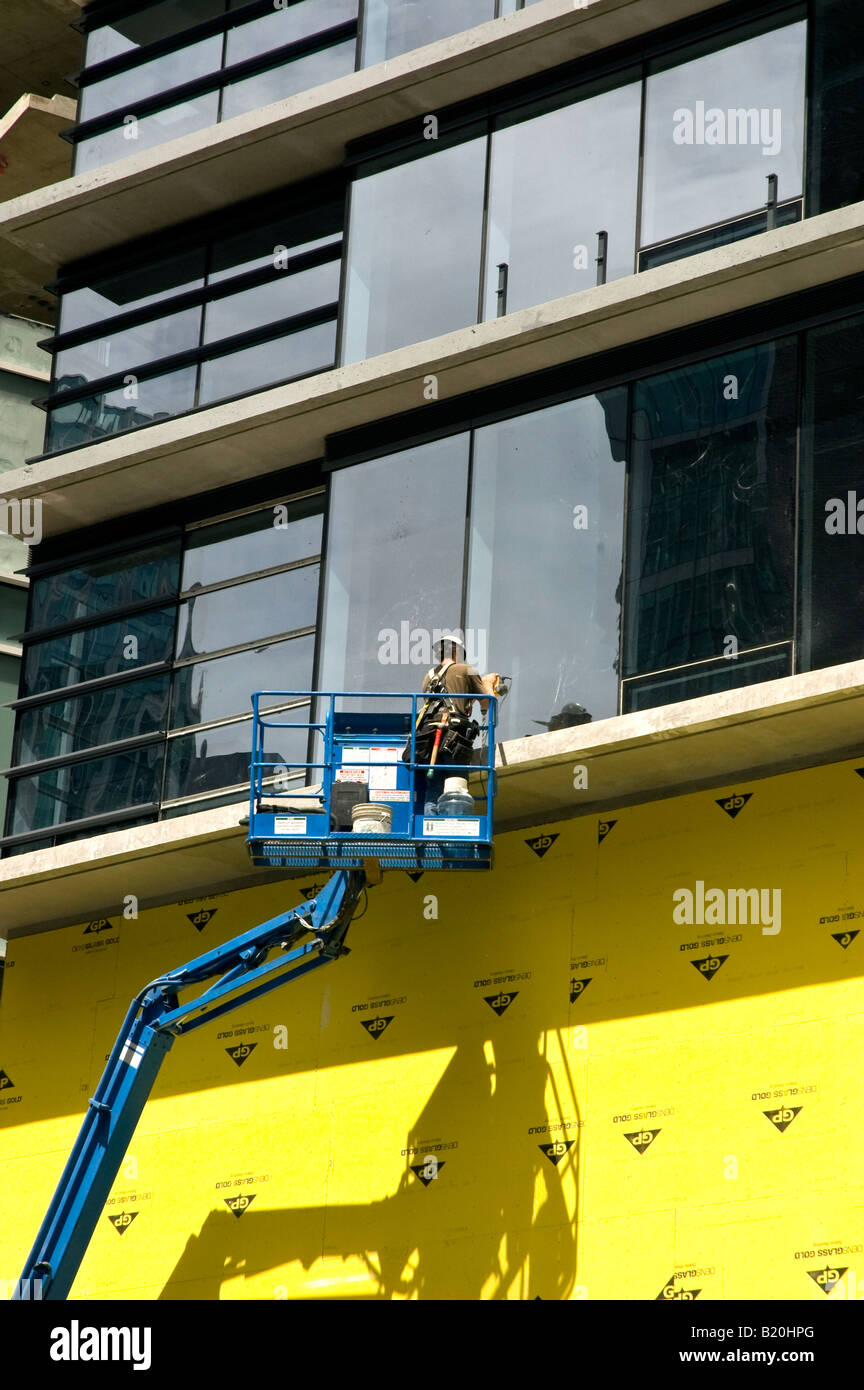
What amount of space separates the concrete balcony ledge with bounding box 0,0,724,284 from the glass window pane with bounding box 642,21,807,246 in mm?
825

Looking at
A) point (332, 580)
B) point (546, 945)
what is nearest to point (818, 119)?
point (332, 580)

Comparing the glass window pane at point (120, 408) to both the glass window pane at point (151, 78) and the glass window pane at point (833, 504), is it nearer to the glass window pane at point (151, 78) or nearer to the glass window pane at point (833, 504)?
the glass window pane at point (151, 78)

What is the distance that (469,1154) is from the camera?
66.9 feet

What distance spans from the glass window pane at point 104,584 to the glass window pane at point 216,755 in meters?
1.93

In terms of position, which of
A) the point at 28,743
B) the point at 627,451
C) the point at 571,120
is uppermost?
the point at 571,120

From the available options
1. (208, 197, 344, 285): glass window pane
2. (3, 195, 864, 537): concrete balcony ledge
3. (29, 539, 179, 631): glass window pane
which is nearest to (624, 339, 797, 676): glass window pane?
(3, 195, 864, 537): concrete balcony ledge

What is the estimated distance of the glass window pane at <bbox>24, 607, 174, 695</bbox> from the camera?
24703 millimetres

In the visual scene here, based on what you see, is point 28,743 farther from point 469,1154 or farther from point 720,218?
point 720,218

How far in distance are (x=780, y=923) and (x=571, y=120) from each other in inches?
349

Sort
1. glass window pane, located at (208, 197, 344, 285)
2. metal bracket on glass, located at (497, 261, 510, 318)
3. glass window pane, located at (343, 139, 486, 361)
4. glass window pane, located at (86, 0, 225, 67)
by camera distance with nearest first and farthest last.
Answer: metal bracket on glass, located at (497, 261, 510, 318) → glass window pane, located at (343, 139, 486, 361) → glass window pane, located at (208, 197, 344, 285) → glass window pane, located at (86, 0, 225, 67)

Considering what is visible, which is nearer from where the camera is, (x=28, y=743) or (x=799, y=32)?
(x=799, y=32)

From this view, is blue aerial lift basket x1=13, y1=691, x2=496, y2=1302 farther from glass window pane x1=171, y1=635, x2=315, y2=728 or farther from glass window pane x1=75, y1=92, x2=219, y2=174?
glass window pane x1=75, y1=92, x2=219, y2=174

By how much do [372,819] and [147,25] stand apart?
42.3ft
